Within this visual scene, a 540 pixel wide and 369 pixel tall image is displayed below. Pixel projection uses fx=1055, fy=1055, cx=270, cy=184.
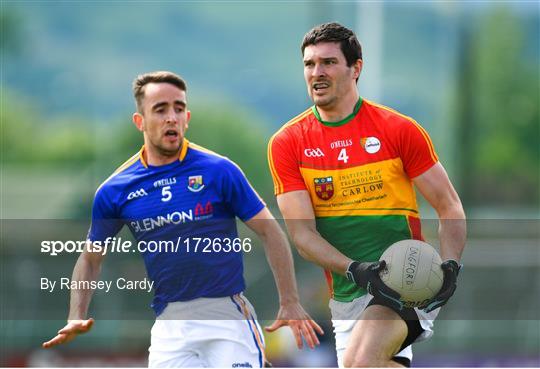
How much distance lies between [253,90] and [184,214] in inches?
1131

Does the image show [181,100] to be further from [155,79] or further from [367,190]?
[367,190]

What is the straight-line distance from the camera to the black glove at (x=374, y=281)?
640 cm

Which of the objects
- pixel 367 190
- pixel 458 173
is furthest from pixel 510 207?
pixel 367 190

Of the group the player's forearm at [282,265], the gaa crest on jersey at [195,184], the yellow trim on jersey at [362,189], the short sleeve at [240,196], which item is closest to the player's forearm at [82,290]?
the gaa crest on jersey at [195,184]

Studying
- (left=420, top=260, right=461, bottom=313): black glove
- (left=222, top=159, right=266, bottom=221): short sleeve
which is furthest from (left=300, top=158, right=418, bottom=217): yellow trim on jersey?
(left=420, top=260, right=461, bottom=313): black glove

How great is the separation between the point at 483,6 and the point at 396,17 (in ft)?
12.7

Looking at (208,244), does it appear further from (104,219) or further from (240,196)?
(104,219)

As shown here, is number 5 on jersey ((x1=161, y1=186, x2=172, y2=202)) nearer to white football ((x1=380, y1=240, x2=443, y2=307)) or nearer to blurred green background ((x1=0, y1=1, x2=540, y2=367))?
white football ((x1=380, y1=240, x2=443, y2=307))

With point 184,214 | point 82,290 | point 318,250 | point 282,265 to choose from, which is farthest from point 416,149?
point 82,290

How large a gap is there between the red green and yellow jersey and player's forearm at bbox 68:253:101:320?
52.1 inches

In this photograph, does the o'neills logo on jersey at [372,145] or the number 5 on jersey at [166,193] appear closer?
the o'neills logo on jersey at [372,145]

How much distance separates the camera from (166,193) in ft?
22.3

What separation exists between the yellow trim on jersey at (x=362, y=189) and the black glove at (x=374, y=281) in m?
0.37

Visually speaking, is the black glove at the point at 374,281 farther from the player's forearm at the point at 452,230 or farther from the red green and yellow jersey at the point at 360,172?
the player's forearm at the point at 452,230
